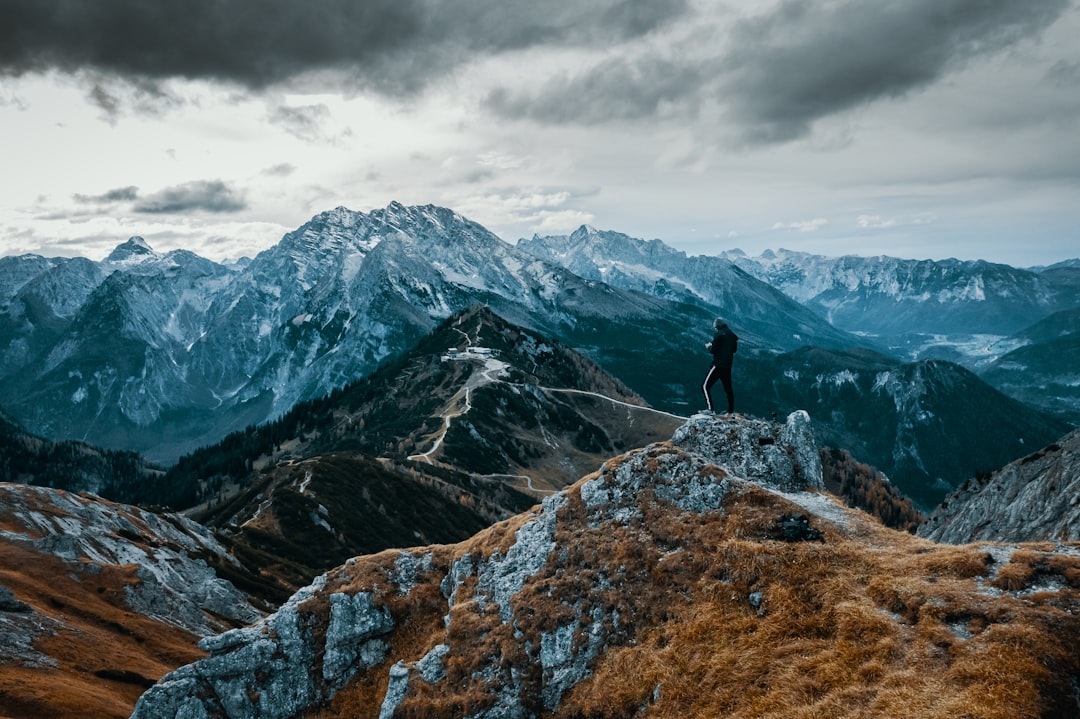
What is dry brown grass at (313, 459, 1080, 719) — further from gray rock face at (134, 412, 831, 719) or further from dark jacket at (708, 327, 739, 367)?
dark jacket at (708, 327, 739, 367)

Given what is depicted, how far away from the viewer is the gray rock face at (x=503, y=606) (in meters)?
35.2

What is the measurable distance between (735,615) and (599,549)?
990 cm

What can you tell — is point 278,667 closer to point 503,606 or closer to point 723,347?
point 503,606

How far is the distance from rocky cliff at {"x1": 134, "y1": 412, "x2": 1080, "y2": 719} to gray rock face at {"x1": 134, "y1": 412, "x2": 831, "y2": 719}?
12 cm

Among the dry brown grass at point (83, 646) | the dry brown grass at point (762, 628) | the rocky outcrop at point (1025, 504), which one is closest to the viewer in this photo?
the dry brown grass at point (762, 628)

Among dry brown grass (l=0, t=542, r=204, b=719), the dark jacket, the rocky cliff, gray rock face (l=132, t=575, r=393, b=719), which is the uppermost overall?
the dark jacket

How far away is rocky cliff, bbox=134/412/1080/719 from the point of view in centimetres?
2428

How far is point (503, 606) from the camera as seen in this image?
128 feet

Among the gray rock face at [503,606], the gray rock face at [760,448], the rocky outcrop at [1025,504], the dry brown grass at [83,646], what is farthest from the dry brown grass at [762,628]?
the rocky outcrop at [1025,504]

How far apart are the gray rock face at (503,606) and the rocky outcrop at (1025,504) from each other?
49.5m

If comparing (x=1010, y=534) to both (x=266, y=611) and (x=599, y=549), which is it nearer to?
(x=599, y=549)

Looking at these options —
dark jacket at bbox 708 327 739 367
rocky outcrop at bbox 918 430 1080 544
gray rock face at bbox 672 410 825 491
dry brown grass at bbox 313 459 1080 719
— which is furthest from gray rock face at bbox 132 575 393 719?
rocky outcrop at bbox 918 430 1080 544

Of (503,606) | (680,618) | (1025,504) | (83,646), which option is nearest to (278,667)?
(503,606)

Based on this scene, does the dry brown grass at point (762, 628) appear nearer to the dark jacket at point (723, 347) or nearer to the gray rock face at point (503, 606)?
the gray rock face at point (503, 606)
